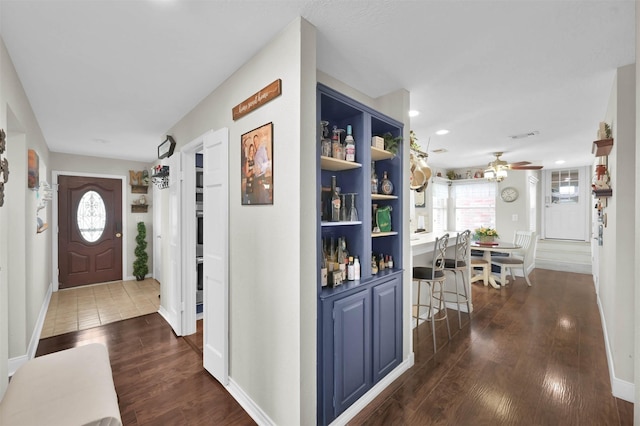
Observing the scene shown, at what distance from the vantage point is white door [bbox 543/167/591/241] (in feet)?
20.8

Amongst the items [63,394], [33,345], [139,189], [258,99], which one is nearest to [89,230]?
[139,189]

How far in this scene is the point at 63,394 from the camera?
1322mm

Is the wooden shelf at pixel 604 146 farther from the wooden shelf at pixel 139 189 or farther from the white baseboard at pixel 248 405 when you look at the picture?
the wooden shelf at pixel 139 189

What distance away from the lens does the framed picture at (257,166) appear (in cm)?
170

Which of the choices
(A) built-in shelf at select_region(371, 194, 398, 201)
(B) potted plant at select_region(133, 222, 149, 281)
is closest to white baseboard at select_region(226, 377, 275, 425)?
(A) built-in shelf at select_region(371, 194, 398, 201)

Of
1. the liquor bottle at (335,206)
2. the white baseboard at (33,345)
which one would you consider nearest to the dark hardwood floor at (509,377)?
the liquor bottle at (335,206)

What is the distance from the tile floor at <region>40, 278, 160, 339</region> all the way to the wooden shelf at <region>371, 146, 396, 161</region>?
11.9 feet

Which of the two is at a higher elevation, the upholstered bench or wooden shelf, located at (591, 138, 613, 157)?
wooden shelf, located at (591, 138, 613, 157)

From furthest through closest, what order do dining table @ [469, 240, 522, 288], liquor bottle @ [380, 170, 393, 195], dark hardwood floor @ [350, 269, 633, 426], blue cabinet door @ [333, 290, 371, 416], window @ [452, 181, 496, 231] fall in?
window @ [452, 181, 496, 231] → dining table @ [469, 240, 522, 288] → liquor bottle @ [380, 170, 393, 195] → dark hardwood floor @ [350, 269, 633, 426] → blue cabinet door @ [333, 290, 371, 416]

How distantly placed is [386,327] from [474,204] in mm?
5633

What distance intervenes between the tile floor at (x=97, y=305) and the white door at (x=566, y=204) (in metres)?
8.46

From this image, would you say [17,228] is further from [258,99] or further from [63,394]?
[258,99]

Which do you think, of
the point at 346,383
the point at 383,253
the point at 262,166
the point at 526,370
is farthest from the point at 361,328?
the point at 526,370

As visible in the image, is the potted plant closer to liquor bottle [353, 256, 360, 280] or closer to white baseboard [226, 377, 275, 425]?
white baseboard [226, 377, 275, 425]
